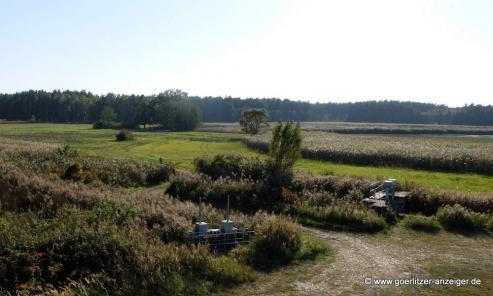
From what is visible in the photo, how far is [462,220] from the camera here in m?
19.7

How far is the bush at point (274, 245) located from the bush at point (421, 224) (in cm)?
585

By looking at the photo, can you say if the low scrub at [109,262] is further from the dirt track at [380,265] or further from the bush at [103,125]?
the bush at [103,125]

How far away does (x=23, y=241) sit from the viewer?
50.4ft

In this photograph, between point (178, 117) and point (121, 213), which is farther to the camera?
point (178, 117)

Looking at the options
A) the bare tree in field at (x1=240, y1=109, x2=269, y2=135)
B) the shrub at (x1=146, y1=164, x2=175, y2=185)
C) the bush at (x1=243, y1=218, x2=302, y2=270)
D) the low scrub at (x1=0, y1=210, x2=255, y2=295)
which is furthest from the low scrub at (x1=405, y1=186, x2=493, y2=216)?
the bare tree in field at (x1=240, y1=109, x2=269, y2=135)

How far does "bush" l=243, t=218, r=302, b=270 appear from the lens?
48.1 ft

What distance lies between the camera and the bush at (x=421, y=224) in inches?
758

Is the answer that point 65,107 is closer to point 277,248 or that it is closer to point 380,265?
point 277,248

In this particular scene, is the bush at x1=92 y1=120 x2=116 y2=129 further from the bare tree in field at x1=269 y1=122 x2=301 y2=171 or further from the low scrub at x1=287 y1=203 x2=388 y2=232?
the low scrub at x1=287 y1=203 x2=388 y2=232

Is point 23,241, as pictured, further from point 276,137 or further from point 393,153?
point 393,153

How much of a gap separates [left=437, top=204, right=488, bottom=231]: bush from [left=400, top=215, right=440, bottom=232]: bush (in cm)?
52

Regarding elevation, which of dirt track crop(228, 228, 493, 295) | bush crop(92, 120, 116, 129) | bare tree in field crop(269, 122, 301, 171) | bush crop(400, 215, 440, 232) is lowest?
dirt track crop(228, 228, 493, 295)

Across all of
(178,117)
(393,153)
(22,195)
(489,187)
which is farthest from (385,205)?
(178,117)

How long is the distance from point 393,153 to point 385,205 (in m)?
25.2
